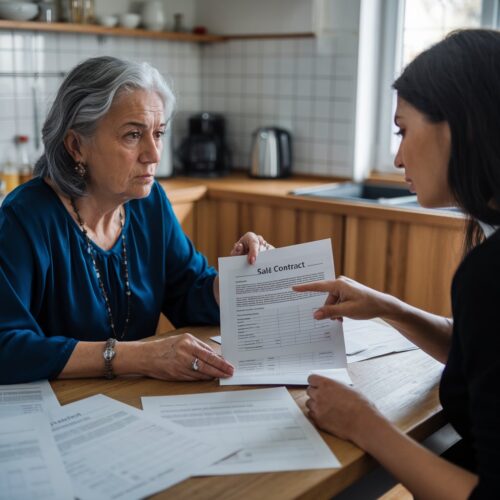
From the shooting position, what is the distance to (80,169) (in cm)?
164

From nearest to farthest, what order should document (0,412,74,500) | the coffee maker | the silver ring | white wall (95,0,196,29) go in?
document (0,412,74,500) < the silver ring < white wall (95,0,196,29) < the coffee maker

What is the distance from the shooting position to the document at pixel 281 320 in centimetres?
132

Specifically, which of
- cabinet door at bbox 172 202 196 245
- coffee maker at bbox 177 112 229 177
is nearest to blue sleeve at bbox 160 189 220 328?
cabinet door at bbox 172 202 196 245

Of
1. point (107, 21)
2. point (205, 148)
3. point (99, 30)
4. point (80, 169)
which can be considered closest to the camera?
point (80, 169)

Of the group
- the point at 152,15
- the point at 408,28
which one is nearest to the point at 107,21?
the point at 152,15

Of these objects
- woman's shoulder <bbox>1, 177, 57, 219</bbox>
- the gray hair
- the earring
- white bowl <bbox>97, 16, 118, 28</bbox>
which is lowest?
woman's shoulder <bbox>1, 177, 57, 219</bbox>

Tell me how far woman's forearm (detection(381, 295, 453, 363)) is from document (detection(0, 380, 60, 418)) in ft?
2.09

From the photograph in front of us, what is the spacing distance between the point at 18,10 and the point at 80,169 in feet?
4.90

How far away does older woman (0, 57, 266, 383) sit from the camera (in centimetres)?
150

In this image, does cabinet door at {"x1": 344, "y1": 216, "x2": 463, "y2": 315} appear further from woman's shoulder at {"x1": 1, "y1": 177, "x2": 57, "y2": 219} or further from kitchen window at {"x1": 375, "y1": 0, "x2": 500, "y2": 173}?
woman's shoulder at {"x1": 1, "y1": 177, "x2": 57, "y2": 219}

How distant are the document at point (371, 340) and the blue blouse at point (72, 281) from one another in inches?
13.0

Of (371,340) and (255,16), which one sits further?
(255,16)

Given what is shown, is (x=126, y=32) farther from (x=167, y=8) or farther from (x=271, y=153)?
(x=271, y=153)

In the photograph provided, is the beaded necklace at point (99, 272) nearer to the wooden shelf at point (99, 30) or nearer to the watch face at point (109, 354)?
the watch face at point (109, 354)
